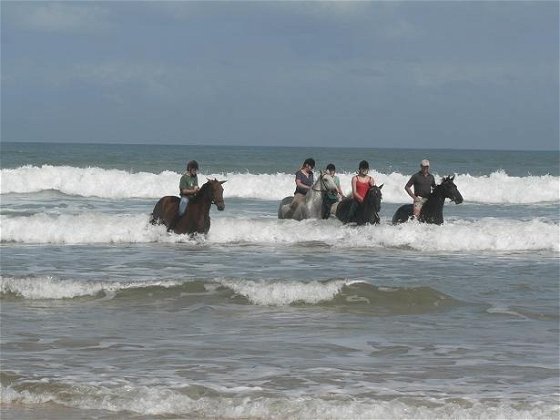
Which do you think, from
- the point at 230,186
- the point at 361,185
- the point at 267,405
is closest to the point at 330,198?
the point at 361,185

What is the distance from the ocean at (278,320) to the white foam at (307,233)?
0.04m

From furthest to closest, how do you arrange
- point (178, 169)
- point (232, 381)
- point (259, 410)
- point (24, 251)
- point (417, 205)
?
point (178, 169) → point (417, 205) → point (24, 251) → point (232, 381) → point (259, 410)

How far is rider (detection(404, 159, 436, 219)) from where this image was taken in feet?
63.0

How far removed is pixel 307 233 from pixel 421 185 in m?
2.57

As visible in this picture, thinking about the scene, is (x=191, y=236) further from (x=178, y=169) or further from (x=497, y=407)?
(x=178, y=169)

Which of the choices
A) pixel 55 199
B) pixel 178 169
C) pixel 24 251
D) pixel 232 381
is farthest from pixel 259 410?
pixel 178 169

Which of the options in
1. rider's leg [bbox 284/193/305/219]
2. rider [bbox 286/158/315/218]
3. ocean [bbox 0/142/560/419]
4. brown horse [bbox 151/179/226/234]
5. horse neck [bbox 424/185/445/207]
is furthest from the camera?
rider's leg [bbox 284/193/305/219]

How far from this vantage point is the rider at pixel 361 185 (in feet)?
63.2

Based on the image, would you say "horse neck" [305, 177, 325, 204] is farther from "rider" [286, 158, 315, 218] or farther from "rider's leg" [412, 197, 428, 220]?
"rider's leg" [412, 197, 428, 220]

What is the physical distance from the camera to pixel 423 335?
10.7 m

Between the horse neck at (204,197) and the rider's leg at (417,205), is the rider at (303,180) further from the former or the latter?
the horse neck at (204,197)

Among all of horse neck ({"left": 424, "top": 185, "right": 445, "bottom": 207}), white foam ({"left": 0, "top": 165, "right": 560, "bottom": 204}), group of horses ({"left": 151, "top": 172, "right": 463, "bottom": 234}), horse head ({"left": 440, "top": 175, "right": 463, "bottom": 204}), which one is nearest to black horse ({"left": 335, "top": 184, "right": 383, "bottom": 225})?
group of horses ({"left": 151, "top": 172, "right": 463, "bottom": 234})

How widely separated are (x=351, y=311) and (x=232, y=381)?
12.4 feet

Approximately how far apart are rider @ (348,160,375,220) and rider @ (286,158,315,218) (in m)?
1.39
